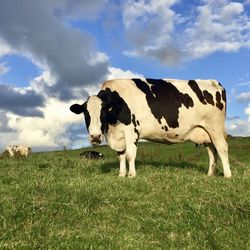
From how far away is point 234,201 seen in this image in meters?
9.47

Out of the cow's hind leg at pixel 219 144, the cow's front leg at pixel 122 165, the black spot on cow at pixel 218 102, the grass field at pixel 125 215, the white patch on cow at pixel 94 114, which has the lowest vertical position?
the grass field at pixel 125 215

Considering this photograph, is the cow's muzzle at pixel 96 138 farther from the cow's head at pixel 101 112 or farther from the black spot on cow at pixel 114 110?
the black spot on cow at pixel 114 110

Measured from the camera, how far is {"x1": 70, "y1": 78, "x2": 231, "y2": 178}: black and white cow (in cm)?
1381

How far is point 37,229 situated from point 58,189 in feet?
7.53

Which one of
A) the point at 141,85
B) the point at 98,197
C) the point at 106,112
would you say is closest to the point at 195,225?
the point at 98,197

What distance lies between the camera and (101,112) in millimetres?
13430

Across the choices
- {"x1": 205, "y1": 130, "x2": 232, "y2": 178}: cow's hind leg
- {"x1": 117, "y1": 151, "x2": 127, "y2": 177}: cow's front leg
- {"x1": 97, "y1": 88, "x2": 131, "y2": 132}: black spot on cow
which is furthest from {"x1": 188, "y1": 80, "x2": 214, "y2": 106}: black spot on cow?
{"x1": 117, "y1": 151, "x2": 127, "y2": 177}: cow's front leg

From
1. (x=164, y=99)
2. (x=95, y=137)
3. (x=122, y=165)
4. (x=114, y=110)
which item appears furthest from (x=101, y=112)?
(x=164, y=99)

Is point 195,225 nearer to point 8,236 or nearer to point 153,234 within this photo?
point 153,234

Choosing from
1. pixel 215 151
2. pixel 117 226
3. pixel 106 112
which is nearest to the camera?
pixel 117 226

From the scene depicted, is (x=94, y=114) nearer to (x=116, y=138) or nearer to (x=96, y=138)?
(x=96, y=138)

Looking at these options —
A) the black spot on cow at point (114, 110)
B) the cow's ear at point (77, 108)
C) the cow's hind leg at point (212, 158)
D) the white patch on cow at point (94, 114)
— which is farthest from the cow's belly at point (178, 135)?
the cow's ear at point (77, 108)

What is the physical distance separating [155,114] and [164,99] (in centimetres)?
67

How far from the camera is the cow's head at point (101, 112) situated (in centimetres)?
1312
